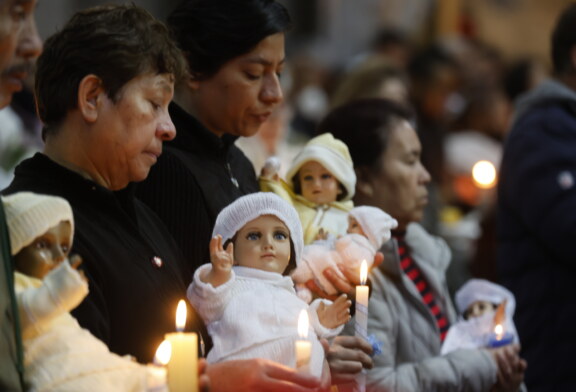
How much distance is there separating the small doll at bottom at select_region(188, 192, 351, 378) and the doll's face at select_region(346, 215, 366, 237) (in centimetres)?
40

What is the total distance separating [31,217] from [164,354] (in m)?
0.41

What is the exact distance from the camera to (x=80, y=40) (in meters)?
2.85

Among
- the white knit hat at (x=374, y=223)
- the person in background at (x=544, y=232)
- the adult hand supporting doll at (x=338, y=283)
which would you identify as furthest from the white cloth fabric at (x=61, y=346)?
the person in background at (x=544, y=232)

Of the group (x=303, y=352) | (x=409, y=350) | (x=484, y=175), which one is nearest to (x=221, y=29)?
(x=409, y=350)

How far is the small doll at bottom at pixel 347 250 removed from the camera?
11.3ft

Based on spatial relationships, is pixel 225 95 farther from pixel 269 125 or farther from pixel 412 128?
pixel 269 125

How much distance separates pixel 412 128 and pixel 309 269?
103 cm

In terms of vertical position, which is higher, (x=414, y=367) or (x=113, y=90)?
(x=113, y=90)

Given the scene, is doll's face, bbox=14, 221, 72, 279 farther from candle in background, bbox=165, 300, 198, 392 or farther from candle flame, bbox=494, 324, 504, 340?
candle flame, bbox=494, 324, 504, 340

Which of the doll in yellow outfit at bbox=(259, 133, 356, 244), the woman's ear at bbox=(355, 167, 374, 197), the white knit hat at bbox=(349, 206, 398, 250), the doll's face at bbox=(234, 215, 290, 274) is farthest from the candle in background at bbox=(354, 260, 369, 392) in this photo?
the woman's ear at bbox=(355, 167, 374, 197)

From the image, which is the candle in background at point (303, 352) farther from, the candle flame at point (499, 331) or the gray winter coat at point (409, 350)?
Result: the candle flame at point (499, 331)

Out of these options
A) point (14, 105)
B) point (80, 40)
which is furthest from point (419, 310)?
point (14, 105)

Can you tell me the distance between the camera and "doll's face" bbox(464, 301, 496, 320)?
427 centimetres

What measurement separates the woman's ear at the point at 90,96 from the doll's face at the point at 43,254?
0.49 m
